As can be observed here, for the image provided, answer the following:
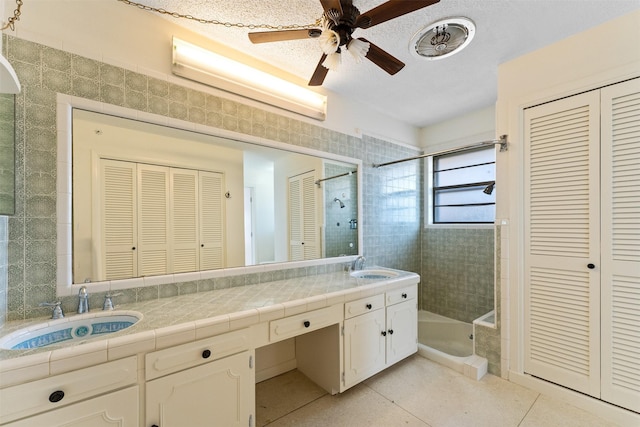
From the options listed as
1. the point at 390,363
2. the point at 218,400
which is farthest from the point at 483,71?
the point at 218,400

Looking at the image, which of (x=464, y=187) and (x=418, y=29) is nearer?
(x=418, y=29)

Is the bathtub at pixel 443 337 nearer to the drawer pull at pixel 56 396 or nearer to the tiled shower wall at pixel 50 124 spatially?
the tiled shower wall at pixel 50 124

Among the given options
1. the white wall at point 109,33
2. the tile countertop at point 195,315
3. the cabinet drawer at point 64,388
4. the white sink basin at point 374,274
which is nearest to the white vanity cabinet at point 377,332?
the tile countertop at point 195,315

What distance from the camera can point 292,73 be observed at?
7.14ft

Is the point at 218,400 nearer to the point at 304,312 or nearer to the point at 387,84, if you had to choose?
the point at 304,312

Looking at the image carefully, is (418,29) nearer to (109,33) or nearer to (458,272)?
(109,33)

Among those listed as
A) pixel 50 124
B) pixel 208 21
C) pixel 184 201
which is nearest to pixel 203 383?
pixel 184 201

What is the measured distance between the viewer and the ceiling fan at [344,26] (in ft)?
3.67

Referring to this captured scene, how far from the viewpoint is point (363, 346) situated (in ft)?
6.14

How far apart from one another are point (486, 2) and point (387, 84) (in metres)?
0.96

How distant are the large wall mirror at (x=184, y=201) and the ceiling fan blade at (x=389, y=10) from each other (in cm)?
111

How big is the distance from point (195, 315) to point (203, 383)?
1.04 ft

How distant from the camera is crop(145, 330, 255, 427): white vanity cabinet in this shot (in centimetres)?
111

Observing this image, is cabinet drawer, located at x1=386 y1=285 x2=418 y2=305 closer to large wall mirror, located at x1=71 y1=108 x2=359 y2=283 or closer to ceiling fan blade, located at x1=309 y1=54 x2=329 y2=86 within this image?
large wall mirror, located at x1=71 y1=108 x2=359 y2=283
